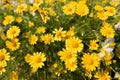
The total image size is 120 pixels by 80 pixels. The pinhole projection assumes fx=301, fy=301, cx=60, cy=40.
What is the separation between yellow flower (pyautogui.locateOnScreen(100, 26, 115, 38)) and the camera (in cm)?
265

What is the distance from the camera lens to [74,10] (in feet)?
9.25

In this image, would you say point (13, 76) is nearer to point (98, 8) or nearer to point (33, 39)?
point (33, 39)

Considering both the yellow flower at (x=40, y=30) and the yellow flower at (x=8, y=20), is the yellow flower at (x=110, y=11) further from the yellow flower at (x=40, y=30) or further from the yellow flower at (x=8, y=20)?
the yellow flower at (x=8, y=20)

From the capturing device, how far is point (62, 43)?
2.75 metres

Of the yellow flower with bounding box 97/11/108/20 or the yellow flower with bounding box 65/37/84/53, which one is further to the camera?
the yellow flower with bounding box 97/11/108/20

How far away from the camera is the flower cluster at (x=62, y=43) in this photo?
2.56 metres

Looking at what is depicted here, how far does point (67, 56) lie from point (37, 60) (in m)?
0.27

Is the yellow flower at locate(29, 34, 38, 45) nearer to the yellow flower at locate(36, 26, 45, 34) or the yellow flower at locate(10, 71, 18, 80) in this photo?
the yellow flower at locate(36, 26, 45, 34)

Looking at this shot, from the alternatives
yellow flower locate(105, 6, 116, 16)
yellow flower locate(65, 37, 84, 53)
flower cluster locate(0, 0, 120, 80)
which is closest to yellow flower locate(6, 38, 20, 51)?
flower cluster locate(0, 0, 120, 80)

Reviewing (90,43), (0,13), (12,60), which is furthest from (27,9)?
(90,43)

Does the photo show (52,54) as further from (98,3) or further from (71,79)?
(98,3)

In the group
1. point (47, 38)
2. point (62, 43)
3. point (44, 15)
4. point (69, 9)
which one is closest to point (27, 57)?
point (47, 38)

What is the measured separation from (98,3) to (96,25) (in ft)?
1.13

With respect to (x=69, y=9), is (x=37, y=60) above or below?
below
